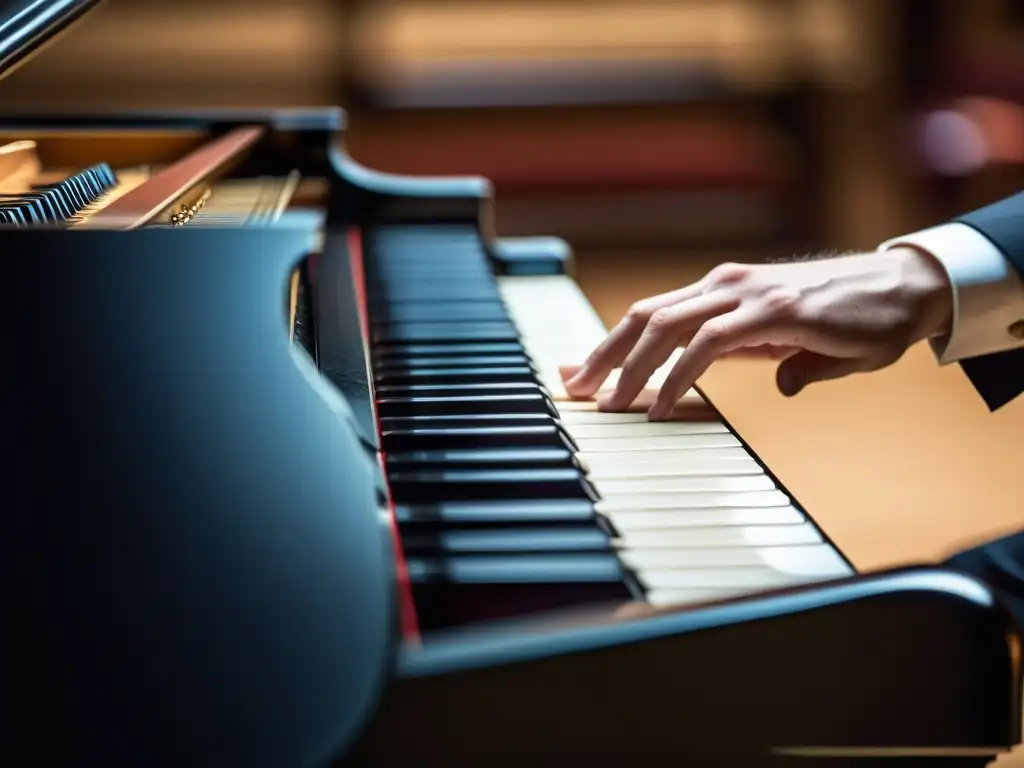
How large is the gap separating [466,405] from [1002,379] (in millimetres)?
523

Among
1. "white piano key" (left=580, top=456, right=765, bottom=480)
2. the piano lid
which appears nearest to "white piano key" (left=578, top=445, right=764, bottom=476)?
"white piano key" (left=580, top=456, right=765, bottom=480)

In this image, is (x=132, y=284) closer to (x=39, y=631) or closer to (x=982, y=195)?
(x=39, y=631)

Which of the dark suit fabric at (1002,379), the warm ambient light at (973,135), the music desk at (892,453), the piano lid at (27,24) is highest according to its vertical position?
the piano lid at (27,24)

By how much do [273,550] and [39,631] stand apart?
104 mm

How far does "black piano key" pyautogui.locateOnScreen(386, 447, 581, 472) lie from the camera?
0.71 m

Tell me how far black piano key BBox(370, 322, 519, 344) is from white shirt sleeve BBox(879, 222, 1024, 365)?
329mm

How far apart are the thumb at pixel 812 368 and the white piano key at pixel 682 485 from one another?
0.21 metres

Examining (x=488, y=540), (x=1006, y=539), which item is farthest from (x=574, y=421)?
(x=1006, y=539)

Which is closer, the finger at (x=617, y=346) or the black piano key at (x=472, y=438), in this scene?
the black piano key at (x=472, y=438)

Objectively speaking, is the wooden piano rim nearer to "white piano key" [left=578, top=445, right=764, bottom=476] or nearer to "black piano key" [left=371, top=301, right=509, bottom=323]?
"black piano key" [left=371, top=301, right=509, bottom=323]

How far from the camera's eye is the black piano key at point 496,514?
2.09 ft

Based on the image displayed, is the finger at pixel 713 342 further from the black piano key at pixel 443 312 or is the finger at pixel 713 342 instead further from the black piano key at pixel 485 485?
the black piano key at pixel 443 312

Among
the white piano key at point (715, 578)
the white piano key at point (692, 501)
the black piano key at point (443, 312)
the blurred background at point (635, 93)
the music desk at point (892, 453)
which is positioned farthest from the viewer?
the blurred background at point (635, 93)

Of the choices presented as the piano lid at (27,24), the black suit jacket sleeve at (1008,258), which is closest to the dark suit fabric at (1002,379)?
the black suit jacket sleeve at (1008,258)
